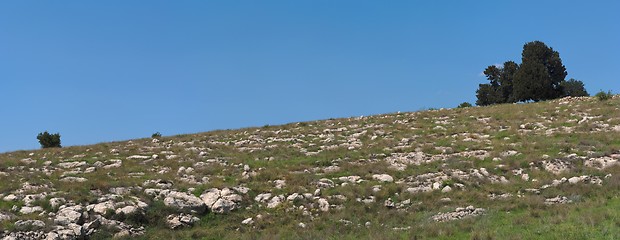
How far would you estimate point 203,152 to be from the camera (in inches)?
1198

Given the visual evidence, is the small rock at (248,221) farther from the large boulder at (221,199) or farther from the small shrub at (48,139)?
the small shrub at (48,139)

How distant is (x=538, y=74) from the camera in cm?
6412

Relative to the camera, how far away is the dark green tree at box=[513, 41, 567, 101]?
2522 inches

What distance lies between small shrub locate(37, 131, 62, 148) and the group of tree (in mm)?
55788

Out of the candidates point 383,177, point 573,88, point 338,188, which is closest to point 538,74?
point 573,88

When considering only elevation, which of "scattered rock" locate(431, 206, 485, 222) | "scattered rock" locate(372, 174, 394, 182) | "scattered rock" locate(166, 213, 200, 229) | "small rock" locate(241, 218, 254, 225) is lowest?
"scattered rock" locate(431, 206, 485, 222)

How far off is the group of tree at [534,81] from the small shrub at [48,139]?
55788 mm

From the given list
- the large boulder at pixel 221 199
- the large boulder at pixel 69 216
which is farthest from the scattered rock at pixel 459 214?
the large boulder at pixel 69 216

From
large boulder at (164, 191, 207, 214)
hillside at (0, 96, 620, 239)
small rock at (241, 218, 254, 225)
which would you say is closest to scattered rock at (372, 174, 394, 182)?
hillside at (0, 96, 620, 239)

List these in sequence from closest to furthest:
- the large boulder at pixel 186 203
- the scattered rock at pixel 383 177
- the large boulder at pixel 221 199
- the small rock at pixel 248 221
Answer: the small rock at pixel 248 221 < the large boulder at pixel 186 203 < the large boulder at pixel 221 199 < the scattered rock at pixel 383 177

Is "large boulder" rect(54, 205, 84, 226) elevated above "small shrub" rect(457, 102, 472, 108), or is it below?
below

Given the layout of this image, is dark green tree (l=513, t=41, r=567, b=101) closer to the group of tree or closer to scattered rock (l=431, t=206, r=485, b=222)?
the group of tree

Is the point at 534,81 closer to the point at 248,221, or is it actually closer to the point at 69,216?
the point at 248,221

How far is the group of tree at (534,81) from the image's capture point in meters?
64.2
